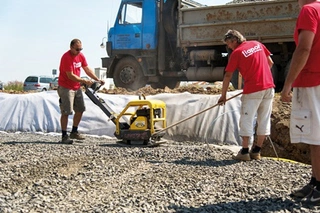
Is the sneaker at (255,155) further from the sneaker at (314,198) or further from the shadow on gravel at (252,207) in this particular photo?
the sneaker at (314,198)

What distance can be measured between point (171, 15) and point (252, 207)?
10.8 meters

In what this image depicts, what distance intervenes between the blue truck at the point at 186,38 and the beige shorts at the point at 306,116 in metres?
7.98

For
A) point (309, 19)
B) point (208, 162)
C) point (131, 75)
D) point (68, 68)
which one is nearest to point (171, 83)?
point (131, 75)

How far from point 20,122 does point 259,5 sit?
23.0 ft

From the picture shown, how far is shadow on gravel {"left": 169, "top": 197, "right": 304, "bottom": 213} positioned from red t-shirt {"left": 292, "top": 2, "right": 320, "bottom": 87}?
114cm

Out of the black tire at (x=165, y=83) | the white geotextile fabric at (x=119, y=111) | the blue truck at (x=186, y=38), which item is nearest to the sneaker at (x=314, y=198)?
the white geotextile fabric at (x=119, y=111)

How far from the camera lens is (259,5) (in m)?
12.3

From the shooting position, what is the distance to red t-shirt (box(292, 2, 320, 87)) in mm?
4043

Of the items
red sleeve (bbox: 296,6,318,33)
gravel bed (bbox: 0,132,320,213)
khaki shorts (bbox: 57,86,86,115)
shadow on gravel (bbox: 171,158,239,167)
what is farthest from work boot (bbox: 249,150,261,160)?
khaki shorts (bbox: 57,86,86,115)

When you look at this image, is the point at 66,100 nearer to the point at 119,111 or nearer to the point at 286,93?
the point at 119,111

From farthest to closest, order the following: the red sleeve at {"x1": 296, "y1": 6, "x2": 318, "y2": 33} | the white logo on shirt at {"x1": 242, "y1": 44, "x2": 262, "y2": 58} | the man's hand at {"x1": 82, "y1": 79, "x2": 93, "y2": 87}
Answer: the man's hand at {"x1": 82, "y1": 79, "x2": 93, "y2": 87}, the white logo on shirt at {"x1": 242, "y1": 44, "x2": 262, "y2": 58}, the red sleeve at {"x1": 296, "y1": 6, "x2": 318, "y2": 33}

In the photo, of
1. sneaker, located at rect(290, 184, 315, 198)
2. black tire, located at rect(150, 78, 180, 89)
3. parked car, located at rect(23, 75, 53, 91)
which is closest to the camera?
sneaker, located at rect(290, 184, 315, 198)

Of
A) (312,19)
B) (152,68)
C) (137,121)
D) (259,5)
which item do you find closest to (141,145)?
(137,121)

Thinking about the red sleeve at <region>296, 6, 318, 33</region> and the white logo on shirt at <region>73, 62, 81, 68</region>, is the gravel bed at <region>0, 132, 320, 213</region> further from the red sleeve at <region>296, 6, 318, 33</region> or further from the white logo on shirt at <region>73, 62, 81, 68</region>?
the white logo on shirt at <region>73, 62, 81, 68</region>
